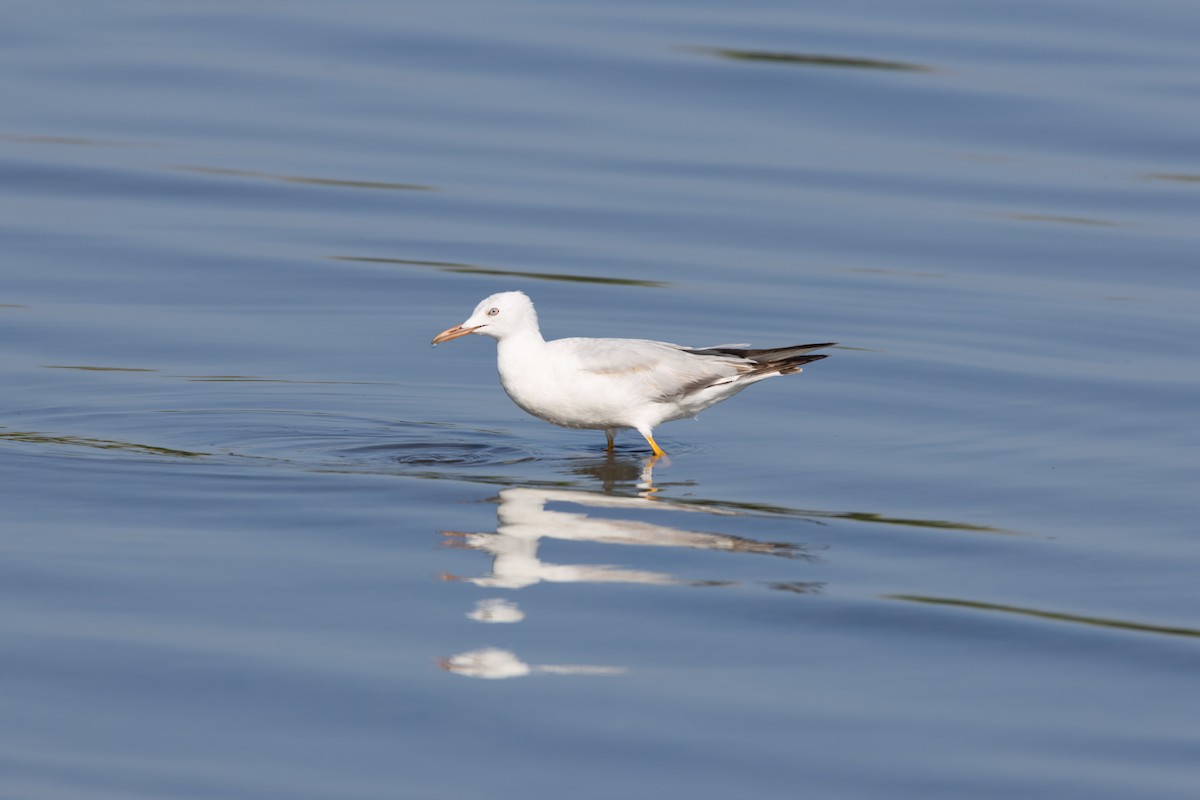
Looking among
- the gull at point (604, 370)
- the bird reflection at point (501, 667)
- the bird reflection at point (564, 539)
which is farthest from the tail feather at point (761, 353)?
the bird reflection at point (501, 667)

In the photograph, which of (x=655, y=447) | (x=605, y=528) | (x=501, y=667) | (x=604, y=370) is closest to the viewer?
(x=501, y=667)

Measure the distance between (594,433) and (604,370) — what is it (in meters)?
1.59

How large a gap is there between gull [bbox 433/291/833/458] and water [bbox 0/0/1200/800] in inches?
12.8

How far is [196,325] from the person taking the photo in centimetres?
1523

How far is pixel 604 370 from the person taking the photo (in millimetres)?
12414

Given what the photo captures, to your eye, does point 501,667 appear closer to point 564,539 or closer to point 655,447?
point 564,539

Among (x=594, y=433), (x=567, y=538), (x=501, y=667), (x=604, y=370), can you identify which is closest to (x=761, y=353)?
(x=604, y=370)

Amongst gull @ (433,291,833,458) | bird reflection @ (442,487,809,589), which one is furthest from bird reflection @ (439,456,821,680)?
gull @ (433,291,833,458)

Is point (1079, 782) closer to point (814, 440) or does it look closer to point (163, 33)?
point (814, 440)

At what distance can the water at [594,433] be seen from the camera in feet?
25.6

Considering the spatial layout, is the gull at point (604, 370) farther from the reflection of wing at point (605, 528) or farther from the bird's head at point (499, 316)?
the reflection of wing at point (605, 528)

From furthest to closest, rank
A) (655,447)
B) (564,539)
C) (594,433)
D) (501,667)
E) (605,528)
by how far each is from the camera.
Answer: (594,433), (655,447), (605,528), (564,539), (501,667)

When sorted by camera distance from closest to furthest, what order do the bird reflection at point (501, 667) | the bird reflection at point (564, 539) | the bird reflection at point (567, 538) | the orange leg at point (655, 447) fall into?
the bird reflection at point (501, 667) → the bird reflection at point (564, 539) → the bird reflection at point (567, 538) → the orange leg at point (655, 447)

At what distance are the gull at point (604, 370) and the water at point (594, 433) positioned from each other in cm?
32
